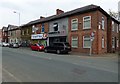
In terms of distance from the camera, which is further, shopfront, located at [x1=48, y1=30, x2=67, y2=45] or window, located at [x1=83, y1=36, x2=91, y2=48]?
shopfront, located at [x1=48, y1=30, x2=67, y2=45]

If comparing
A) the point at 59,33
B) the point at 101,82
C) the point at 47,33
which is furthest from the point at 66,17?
the point at 101,82

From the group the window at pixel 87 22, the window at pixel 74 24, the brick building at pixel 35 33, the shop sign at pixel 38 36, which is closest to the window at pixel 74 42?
the window at pixel 74 24

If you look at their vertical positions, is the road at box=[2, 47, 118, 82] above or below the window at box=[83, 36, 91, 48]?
below

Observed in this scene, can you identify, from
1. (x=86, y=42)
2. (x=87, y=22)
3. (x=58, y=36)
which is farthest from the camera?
(x=58, y=36)

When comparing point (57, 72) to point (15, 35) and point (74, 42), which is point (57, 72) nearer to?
point (74, 42)

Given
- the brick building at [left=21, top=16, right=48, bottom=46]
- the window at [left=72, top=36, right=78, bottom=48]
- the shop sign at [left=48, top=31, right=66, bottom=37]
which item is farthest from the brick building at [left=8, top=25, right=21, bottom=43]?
the window at [left=72, top=36, right=78, bottom=48]

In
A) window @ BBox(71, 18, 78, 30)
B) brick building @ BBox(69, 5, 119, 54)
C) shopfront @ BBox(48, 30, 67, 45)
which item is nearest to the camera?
brick building @ BBox(69, 5, 119, 54)

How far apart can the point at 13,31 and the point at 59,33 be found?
110ft

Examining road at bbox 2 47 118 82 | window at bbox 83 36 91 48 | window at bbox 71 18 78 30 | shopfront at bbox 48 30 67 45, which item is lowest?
road at bbox 2 47 118 82

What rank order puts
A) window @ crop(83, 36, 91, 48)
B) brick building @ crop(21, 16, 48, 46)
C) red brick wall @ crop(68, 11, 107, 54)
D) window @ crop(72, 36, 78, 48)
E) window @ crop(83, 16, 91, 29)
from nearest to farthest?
1. red brick wall @ crop(68, 11, 107, 54)
2. window @ crop(83, 36, 91, 48)
3. window @ crop(83, 16, 91, 29)
4. window @ crop(72, 36, 78, 48)
5. brick building @ crop(21, 16, 48, 46)

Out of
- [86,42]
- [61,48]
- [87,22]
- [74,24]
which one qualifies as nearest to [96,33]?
[86,42]

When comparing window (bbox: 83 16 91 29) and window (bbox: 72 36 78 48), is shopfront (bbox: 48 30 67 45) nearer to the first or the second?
window (bbox: 72 36 78 48)

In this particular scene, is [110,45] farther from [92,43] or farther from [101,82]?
[101,82]

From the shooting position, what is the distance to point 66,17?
31.0 meters
